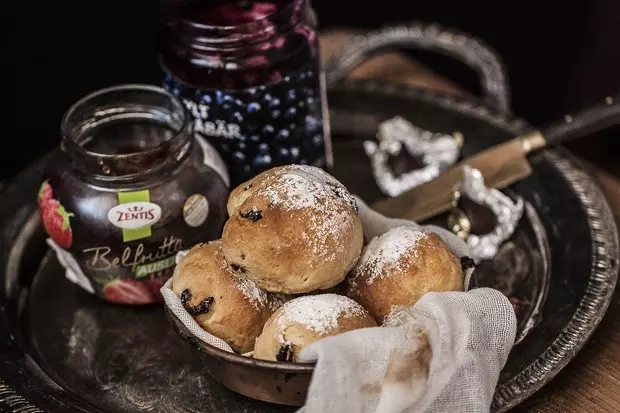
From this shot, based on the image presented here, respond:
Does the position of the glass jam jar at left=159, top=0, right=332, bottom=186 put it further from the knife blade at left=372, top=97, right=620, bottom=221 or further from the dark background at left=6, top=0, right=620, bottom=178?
the dark background at left=6, top=0, right=620, bottom=178

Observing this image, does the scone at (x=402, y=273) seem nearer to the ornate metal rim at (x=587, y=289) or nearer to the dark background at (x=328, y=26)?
the ornate metal rim at (x=587, y=289)

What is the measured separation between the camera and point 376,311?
2.10 feet

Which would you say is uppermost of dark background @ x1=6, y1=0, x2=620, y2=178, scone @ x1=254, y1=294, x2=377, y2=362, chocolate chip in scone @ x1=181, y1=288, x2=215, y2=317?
scone @ x1=254, y1=294, x2=377, y2=362

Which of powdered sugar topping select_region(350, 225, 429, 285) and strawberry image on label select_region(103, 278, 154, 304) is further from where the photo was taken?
strawberry image on label select_region(103, 278, 154, 304)

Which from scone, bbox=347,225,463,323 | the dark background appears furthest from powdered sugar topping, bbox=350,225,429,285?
the dark background

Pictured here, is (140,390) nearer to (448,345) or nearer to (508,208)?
(448,345)

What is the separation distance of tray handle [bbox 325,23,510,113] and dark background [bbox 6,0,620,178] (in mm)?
444

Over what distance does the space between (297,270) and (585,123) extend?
1.42ft

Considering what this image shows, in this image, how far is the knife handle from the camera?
34.6 inches

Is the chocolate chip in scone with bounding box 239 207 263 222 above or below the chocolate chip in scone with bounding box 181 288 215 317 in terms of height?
above

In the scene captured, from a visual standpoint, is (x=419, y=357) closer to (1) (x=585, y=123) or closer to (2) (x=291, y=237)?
(2) (x=291, y=237)

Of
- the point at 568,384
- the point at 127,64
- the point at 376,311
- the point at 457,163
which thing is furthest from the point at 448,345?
the point at 127,64

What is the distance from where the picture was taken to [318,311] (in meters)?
0.60

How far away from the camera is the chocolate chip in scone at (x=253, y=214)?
607 mm
